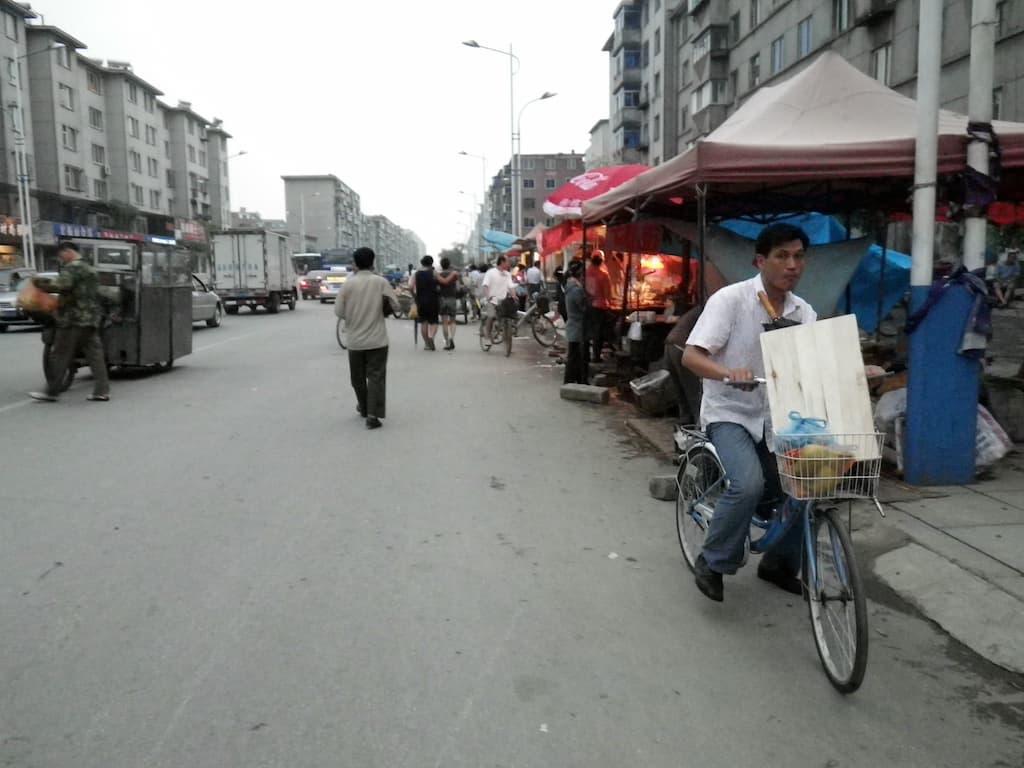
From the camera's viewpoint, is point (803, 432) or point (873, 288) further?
point (873, 288)

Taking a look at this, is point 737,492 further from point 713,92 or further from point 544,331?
point 713,92

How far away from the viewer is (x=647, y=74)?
59.6m

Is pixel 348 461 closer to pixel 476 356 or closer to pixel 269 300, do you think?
pixel 476 356

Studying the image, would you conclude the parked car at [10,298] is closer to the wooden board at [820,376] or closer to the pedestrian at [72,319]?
the pedestrian at [72,319]

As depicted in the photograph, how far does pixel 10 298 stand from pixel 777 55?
29.1 meters

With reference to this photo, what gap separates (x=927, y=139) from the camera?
18.9 feet

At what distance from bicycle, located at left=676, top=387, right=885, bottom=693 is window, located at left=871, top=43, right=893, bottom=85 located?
27.1 metres

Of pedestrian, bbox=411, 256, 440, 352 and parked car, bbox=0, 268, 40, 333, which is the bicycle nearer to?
pedestrian, bbox=411, 256, 440, 352

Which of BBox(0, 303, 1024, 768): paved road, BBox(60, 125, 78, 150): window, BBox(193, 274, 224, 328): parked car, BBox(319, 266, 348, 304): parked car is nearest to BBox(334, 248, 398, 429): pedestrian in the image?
BBox(0, 303, 1024, 768): paved road

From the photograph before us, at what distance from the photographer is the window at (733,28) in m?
38.7

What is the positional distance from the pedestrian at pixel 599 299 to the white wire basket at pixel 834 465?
889 centimetres

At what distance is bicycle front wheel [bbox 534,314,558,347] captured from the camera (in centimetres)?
1770

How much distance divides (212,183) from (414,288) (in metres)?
78.2

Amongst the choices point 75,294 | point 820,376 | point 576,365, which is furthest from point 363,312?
point 820,376
